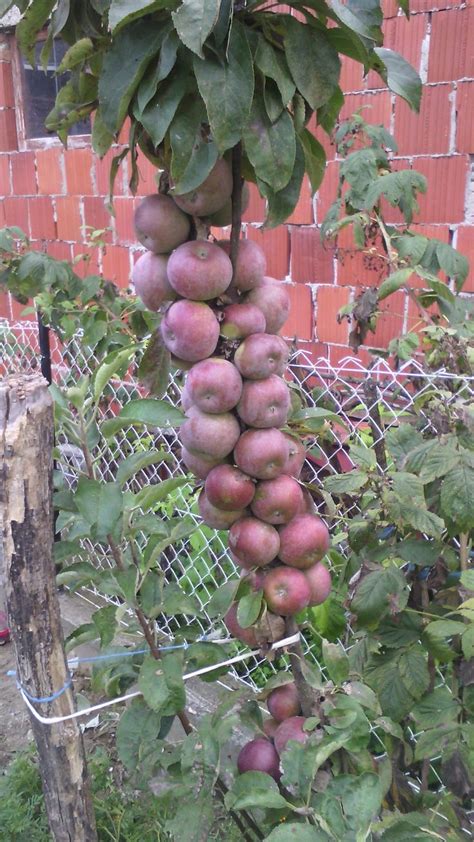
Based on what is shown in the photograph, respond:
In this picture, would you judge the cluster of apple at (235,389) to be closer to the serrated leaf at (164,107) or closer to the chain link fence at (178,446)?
the serrated leaf at (164,107)

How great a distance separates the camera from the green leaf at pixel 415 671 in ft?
4.63

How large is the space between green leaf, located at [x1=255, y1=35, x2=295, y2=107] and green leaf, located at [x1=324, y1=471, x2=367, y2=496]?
720mm

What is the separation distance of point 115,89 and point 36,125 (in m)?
4.17

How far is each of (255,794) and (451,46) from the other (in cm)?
267

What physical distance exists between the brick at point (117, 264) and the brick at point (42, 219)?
0.57m

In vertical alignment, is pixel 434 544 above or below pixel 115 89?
below

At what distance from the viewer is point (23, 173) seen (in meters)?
4.77

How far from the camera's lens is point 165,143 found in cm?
113

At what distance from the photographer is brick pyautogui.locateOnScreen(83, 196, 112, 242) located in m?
4.23

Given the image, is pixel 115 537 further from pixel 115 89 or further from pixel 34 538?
pixel 115 89

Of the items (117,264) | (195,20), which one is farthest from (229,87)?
(117,264)

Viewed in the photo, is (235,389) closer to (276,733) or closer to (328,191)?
(276,733)

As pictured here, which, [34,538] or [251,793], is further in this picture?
[34,538]

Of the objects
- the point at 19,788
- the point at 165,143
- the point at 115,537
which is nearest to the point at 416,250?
the point at 165,143
